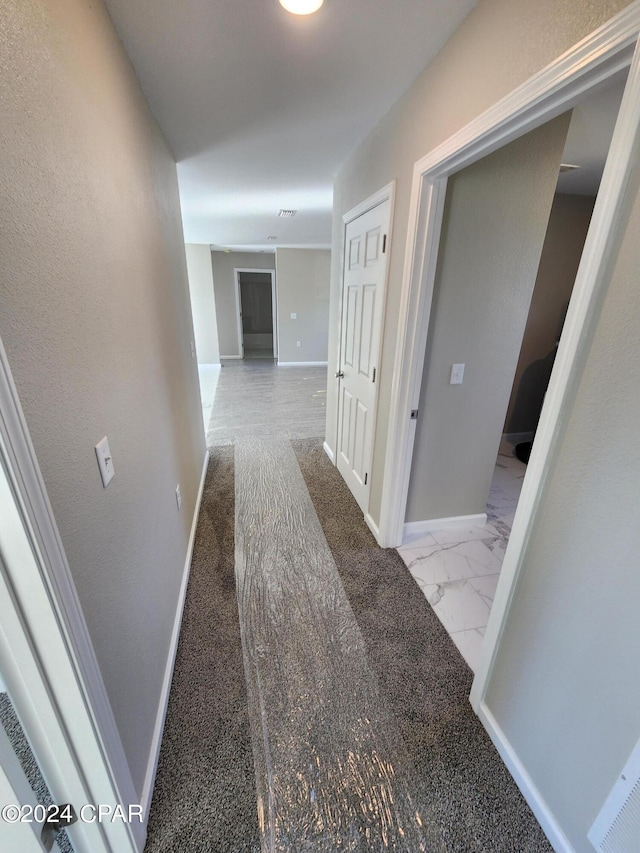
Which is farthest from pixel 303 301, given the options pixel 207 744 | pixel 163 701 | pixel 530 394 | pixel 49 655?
pixel 49 655

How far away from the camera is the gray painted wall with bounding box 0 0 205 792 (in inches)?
25.8

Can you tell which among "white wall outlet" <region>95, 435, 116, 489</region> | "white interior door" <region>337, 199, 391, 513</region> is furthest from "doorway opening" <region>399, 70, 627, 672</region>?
"white wall outlet" <region>95, 435, 116, 489</region>

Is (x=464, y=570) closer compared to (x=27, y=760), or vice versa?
(x=27, y=760)

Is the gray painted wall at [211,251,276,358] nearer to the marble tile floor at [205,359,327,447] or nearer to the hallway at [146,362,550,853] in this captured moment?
the marble tile floor at [205,359,327,447]

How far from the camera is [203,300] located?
6.88m

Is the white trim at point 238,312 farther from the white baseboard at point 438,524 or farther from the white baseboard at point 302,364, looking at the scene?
the white baseboard at point 438,524

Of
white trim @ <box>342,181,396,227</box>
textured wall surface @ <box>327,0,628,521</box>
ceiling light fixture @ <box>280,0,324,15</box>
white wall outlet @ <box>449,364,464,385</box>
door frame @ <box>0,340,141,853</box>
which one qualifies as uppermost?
ceiling light fixture @ <box>280,0,324,15</box>

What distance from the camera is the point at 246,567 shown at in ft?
6.68

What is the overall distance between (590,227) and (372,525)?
6.36ft

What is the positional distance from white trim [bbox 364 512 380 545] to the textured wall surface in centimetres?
9

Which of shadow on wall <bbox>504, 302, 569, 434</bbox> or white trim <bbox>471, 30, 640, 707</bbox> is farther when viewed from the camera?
shadow on wall <bbox>504, 302, 569, 434</bbox>

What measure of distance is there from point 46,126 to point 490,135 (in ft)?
4.10

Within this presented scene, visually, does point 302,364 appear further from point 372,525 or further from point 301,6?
point 301,6

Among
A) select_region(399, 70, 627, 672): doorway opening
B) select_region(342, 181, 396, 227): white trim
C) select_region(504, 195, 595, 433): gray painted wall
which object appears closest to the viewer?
select_region(399, 70, 627, 672): doorway opening
